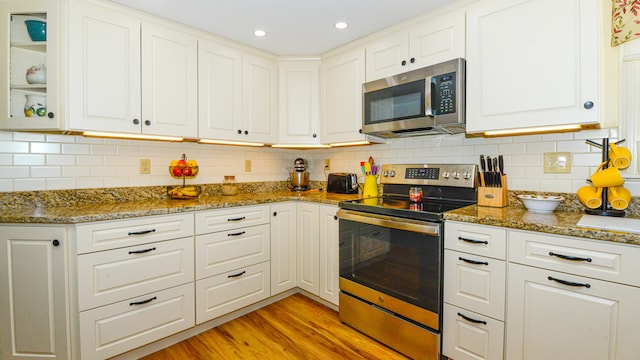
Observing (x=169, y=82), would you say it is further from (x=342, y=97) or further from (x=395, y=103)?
(x=395, y=103)

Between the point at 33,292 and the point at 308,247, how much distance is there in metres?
1.68

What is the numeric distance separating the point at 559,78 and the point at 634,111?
46 cm

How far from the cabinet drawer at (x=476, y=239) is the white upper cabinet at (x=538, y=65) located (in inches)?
24.4

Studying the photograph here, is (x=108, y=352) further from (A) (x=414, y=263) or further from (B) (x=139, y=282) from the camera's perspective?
(A) (x=414, y=263)

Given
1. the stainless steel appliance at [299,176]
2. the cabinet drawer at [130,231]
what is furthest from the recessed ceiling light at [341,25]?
the cabinet drawer at [130,231]

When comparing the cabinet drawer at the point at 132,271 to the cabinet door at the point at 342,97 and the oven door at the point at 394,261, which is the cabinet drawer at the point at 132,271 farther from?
the cabinet door at the point at 342,97

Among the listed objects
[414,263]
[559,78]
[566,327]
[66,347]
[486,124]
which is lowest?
[66,347]

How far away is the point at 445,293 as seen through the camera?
1653 millimetres

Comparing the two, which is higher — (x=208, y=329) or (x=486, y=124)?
(x=486, y=124)

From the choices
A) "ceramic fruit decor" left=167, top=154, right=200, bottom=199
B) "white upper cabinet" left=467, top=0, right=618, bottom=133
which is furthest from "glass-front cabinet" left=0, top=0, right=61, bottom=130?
"white upper cabinet" left=467, top=0, right=618, bottom=133

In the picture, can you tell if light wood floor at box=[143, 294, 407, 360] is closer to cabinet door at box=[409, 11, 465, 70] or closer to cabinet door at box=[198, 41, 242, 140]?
cabinet door at box=[198, 41, 242, 140]

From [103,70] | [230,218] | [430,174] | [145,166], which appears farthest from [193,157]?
[430,174]

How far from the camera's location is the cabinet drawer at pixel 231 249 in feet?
6.66

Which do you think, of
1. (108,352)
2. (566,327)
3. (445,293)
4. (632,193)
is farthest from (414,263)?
(108,352)
